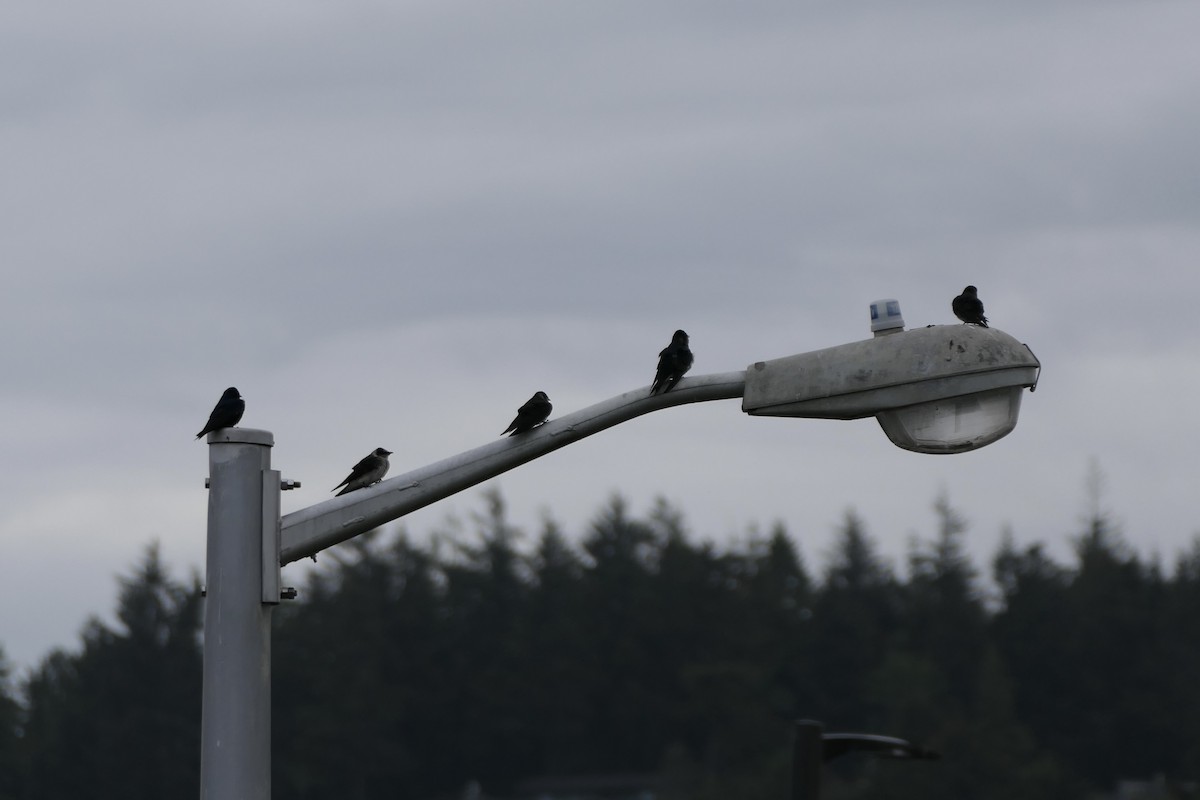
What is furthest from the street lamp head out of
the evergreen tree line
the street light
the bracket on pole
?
the evergreen tree line

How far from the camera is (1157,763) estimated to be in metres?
106

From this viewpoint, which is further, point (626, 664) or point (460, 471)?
point (626, 664)

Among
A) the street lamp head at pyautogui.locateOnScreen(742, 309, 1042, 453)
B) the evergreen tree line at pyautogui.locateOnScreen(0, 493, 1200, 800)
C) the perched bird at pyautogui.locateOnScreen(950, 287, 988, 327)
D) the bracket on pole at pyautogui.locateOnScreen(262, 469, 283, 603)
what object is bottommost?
the bracket on pole at pyautogui.locateOnScreen(262, 469, 283, 603)

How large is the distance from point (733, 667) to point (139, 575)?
3701cm

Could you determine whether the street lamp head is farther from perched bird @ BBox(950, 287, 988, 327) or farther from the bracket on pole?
perched bird @ BBox(950, 287, 988, 327)

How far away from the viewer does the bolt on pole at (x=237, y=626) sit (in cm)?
504

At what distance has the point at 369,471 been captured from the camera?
21.9 ft

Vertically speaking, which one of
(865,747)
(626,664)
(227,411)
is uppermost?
(626,664)

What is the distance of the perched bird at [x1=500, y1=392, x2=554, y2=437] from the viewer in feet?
18.6

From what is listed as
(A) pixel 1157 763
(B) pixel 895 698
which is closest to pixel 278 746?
(B) pixel 895 698

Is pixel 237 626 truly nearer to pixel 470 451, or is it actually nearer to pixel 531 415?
pixel 470 451

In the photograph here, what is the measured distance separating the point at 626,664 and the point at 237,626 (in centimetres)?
10919

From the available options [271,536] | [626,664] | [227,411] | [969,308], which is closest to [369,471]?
[227,411]

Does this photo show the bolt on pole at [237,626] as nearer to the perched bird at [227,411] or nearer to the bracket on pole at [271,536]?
the bracket on pole at [271,536]
